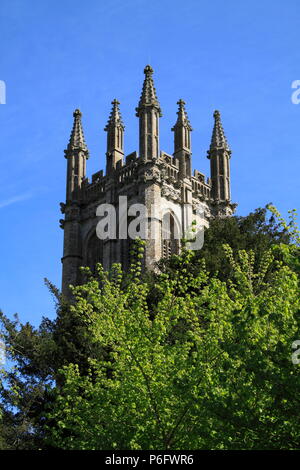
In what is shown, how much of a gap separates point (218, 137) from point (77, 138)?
449 inches

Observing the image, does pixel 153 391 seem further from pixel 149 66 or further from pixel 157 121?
pixel 149 66

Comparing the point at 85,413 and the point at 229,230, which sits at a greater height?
the point at 229,230

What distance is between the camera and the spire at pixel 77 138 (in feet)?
199

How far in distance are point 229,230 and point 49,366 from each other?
1486 centimetres

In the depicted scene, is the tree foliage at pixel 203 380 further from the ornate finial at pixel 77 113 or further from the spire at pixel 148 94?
the ornate finial at pixel 77 113

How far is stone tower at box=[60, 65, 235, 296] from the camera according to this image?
5219cm

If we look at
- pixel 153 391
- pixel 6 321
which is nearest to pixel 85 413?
pixel 153 391

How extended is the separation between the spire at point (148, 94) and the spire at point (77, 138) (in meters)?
8.02

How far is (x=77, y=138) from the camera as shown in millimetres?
61250

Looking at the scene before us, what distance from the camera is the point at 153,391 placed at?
61.5 feet

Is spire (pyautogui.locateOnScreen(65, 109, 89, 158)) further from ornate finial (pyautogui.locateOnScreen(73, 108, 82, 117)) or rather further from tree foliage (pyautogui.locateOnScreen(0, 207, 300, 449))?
tree foliage (pyautogui.locateOnScreen(0, 207, 300, 449))

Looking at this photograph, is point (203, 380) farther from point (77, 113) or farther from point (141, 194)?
point (77, 113)

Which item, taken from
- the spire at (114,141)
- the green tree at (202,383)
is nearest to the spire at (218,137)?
the spire at (114,141)

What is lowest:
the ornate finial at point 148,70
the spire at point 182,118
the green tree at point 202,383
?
the green tree at point 202,383
